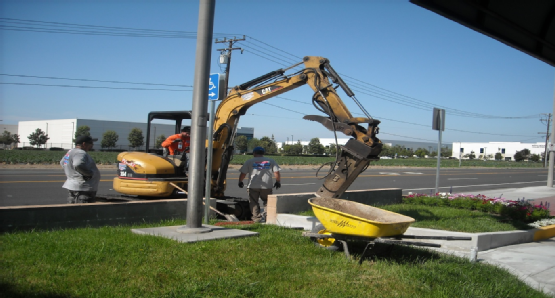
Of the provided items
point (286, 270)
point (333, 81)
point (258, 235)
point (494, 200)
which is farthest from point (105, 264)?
point (494, 200)

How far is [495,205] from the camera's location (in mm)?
11945

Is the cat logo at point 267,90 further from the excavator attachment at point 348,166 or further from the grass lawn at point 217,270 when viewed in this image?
the grass lawn at point 217,270

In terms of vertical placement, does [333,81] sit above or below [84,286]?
above

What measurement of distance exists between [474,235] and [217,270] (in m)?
4.64

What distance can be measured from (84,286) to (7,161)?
37.2 m

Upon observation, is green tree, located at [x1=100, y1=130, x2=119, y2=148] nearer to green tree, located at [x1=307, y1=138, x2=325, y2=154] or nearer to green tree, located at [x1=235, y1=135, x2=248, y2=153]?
green tree, located at [x1=235, y1=135, x2=248, y2=153]

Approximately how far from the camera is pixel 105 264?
5055 millimetres

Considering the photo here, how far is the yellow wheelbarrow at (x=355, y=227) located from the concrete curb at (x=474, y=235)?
583 millimetres

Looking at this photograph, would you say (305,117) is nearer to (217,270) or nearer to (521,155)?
(217,270)

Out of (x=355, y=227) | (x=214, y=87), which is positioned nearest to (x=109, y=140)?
(x=214, y=87)

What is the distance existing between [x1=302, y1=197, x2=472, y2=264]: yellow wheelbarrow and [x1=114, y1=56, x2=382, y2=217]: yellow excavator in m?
1.14

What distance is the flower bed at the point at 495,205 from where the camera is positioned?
10844 millimetres

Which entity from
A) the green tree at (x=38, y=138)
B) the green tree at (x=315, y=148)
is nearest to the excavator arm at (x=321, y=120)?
the green tree at (x=38, y=138)

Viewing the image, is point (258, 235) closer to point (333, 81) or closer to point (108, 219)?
point (108, 219)
